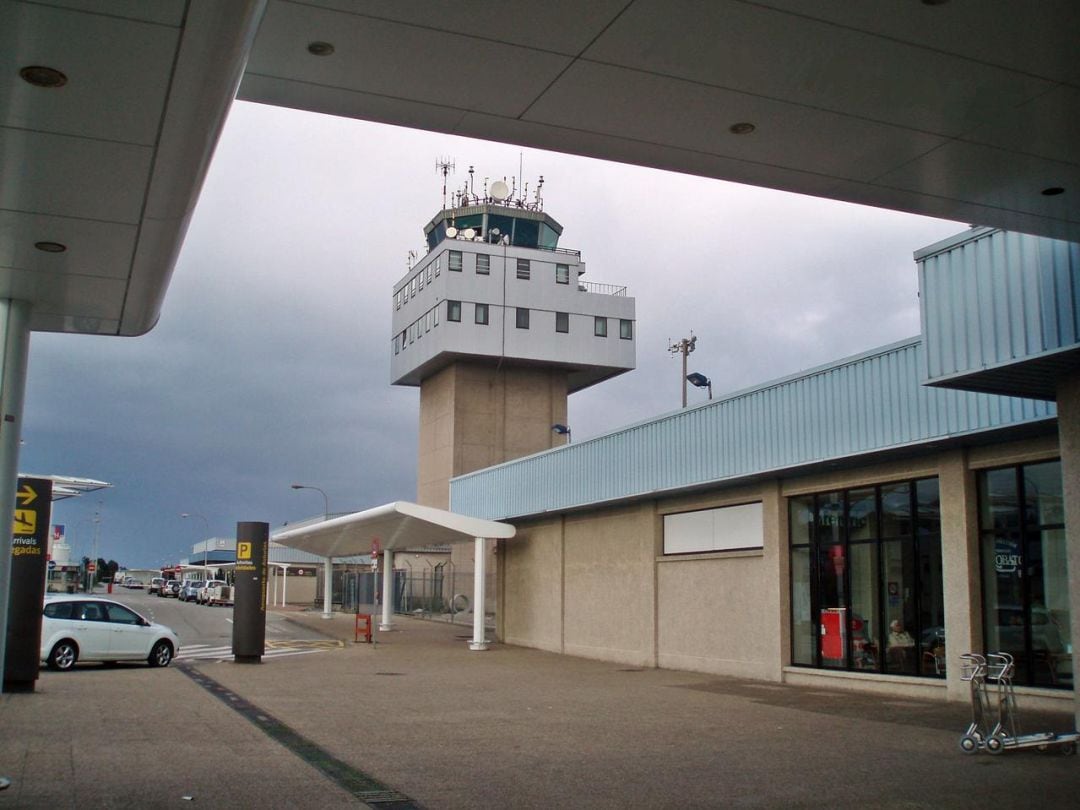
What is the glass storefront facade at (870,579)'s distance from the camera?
1834 cm

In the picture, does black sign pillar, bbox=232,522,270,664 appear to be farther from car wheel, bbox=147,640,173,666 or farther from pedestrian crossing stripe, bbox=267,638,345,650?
pedestrian crossing stripe, bbox=267,638,345,650

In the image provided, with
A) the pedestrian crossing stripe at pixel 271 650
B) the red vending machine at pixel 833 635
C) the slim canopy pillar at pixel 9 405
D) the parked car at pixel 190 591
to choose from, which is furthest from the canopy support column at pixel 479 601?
the parked car at pixel 190 591

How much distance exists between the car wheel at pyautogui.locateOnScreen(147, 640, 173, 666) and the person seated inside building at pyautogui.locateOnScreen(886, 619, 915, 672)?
15643mm

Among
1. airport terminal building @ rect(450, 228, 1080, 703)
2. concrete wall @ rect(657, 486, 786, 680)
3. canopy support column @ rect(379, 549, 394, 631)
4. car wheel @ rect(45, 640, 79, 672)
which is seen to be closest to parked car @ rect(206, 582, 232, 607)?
canopy support column @ rect(379, 549, 394, 631)

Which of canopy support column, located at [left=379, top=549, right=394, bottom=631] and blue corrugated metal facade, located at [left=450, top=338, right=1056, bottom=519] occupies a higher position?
blue corrugated metal facade, located at [left=450, top=338, right=1056, bottom=519]

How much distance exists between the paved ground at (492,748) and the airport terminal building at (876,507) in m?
1.37

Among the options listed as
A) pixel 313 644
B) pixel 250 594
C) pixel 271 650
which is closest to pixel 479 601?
pixel 313 644

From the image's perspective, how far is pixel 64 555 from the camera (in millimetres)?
69688

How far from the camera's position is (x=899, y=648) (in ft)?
61.9

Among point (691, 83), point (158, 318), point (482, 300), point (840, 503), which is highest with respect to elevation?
point (482, 300)

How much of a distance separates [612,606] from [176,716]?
49.4ft

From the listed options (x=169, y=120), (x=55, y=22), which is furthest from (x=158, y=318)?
(x=55, y=22)

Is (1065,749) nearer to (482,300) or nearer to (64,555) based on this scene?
(482,300)

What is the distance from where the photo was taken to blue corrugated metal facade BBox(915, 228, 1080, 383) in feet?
38.8
